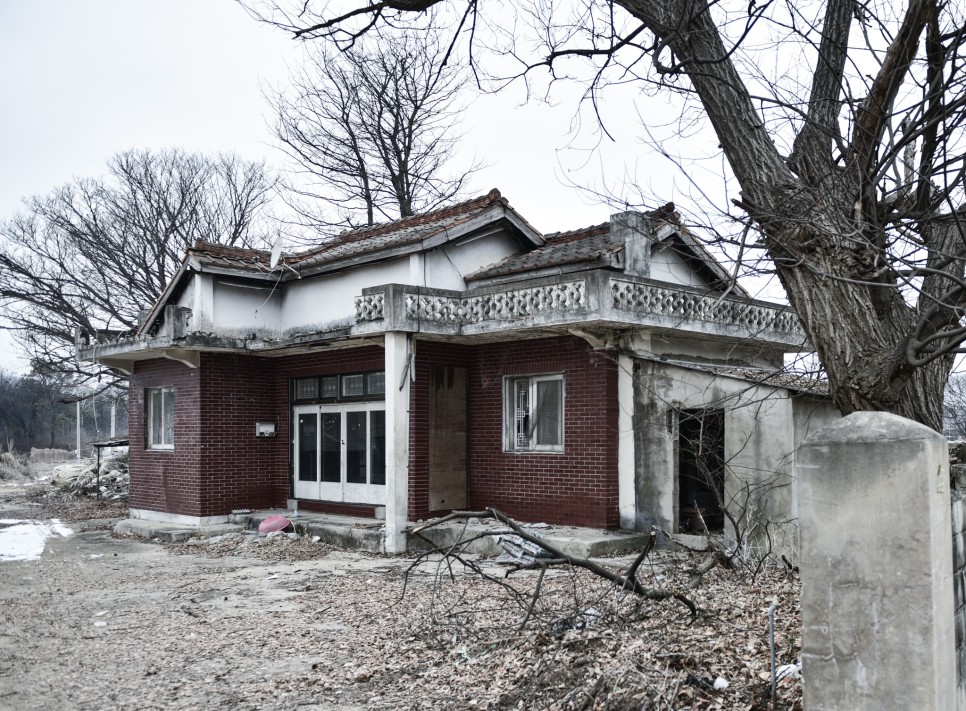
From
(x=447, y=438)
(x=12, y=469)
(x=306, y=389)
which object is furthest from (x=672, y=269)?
(x=12, y=469)

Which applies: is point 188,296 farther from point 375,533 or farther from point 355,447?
point 375,533

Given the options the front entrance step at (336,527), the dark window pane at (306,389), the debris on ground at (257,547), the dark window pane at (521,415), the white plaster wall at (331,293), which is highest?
the white plaster wall at (331,293)

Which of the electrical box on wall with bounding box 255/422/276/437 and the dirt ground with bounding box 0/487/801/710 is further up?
the electrical box on wall with bounding box 255/422/276/437

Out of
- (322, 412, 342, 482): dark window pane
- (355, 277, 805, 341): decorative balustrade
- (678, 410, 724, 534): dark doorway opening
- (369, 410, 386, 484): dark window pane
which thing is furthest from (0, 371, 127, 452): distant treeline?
(678, 410, 724, 534): dark doorway opening

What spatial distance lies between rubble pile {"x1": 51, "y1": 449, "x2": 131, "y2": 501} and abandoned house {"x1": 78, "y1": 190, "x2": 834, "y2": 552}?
762cm

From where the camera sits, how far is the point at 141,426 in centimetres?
1877

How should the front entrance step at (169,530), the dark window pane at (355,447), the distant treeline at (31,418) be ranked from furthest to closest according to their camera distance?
the distant treeline at (31,418) < the dark window pane at (355,447) < the front entrance step at (169,530)

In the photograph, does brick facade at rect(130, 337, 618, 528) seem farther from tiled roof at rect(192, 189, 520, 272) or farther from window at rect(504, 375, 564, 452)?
tiled roof at rect(192, 189, 520, 272)

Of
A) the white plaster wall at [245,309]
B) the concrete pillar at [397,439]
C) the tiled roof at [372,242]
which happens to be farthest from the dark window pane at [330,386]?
the concrete pillar at [397,439]

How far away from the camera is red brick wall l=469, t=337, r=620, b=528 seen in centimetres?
1367

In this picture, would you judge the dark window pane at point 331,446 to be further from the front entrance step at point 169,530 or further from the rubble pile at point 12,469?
the rubble pile at point 12,469

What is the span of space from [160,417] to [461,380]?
7.06 metres

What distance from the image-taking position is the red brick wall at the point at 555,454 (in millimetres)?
13672

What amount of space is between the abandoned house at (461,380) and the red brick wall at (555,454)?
32 millimetres
